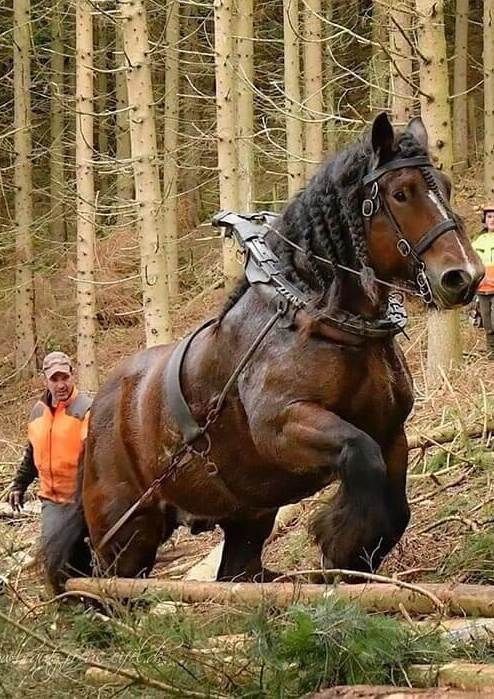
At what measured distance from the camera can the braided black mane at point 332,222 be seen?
5.00 m

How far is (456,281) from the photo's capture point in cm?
455

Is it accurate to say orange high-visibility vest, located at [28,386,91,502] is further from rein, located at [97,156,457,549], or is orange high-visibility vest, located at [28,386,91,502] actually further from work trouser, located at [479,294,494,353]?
work trouser, located at [479,294,494,353]

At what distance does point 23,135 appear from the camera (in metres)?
20.1

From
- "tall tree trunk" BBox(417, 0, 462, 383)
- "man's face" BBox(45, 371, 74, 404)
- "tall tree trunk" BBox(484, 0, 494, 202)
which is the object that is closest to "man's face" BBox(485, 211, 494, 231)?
"tall tree trunk" BBox(417, 0, 462, 383)

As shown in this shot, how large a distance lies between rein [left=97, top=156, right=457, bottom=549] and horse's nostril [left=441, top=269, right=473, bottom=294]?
102 millimetres

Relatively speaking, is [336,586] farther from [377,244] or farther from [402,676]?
[377,244]

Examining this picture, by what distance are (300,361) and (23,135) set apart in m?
16.1

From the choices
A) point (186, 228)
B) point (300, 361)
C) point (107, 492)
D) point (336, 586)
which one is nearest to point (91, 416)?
point (107, 492)

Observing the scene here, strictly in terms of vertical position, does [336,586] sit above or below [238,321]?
below

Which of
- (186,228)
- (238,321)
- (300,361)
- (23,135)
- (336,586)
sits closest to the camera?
(336,586)

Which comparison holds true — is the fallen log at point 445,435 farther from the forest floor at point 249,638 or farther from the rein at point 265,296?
the rein at point 265,296

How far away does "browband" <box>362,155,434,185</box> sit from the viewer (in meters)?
4.88

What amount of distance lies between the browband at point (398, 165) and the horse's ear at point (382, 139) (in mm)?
42

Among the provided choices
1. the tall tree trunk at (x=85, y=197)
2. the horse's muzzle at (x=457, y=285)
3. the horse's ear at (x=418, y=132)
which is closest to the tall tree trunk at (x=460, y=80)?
the tall tree trunk at (x=85, y=197)
